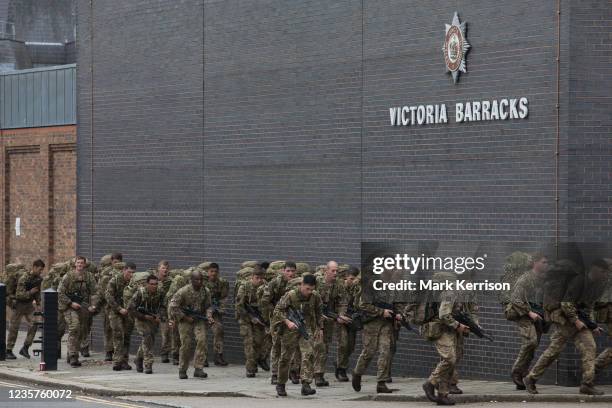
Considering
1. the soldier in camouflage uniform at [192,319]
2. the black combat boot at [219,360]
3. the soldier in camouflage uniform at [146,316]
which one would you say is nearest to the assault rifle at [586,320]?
the soldier in camouflage uniform at [192,319]

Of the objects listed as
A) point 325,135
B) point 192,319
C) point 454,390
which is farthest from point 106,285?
point 454,390

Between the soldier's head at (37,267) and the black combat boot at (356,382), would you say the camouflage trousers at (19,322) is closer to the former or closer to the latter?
the soldier's head at (37,267)

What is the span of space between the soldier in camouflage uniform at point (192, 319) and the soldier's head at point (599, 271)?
627 centimetres

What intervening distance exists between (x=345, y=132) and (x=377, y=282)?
3.98m

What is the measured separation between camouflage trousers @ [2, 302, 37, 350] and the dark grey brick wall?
89.7 inches

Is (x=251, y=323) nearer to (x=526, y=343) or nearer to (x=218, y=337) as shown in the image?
(x=218, y=337)

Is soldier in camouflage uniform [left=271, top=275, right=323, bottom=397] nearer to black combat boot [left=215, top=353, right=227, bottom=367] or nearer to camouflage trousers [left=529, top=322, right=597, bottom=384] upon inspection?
camouflage trousers [left=529, top=322, right=597, bottom=384]

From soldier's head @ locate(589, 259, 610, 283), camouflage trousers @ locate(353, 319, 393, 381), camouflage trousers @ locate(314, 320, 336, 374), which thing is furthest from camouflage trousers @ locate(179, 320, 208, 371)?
soldier's head @ locate(589, 259, 610, 283)

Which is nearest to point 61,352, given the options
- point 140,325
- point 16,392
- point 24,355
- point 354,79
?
point 24,355

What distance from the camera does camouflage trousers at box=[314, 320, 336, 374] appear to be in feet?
68.1

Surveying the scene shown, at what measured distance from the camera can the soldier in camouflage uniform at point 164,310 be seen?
2361cm

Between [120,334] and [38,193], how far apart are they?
9501 mm

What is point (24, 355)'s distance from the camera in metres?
25.8

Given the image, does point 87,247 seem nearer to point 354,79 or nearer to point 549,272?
point 354,79
